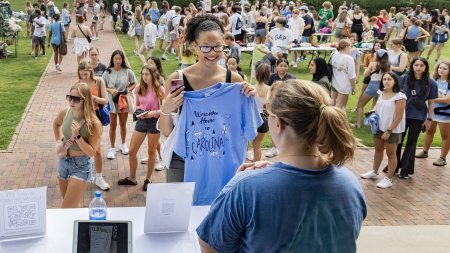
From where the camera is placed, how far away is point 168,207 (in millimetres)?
3547

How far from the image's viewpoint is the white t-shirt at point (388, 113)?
7340mm

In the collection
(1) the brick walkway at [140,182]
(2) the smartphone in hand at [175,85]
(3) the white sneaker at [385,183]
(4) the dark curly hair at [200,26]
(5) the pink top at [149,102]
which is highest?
(4) the dark curly hair at [200,26]

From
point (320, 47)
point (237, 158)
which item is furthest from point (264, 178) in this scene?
point (320, 47)

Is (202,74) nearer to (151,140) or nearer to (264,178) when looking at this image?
(264,178)

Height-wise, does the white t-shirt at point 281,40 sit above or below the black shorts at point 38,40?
above

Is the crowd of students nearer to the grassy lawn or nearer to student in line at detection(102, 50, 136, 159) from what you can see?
student in line at detection(102, 50, 136, 159)

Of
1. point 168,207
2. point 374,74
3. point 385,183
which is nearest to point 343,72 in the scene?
point 374,74

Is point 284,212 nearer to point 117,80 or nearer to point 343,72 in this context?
point 117,80

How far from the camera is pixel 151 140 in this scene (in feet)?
23.2

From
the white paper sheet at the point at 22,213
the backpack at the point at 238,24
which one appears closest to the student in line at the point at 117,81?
the white paper sheet at the point at 22,213

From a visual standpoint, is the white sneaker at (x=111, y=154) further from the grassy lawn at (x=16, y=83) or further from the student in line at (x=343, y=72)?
the student in line at (x=343, y=72)

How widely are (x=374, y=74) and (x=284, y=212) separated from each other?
326 inches

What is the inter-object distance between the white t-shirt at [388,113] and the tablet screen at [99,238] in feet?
16.7

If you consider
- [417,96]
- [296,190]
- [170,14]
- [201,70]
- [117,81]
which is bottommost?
[117,81]
